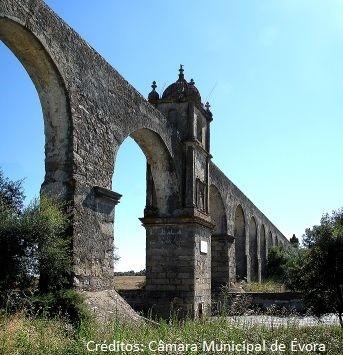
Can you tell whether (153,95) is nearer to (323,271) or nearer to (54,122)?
(54,122)

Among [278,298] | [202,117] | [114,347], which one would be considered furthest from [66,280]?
[278,298]

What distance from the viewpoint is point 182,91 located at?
1485 cm

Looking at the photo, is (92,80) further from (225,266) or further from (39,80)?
(225,266)

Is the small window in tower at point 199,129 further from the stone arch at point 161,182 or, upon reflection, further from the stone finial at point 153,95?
the stone arch at point 161,182

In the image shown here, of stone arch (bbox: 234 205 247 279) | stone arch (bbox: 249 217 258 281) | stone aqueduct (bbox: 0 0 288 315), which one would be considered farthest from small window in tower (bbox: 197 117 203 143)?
stone arch (bbox: 249 217 258 281)

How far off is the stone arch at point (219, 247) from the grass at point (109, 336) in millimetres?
11146

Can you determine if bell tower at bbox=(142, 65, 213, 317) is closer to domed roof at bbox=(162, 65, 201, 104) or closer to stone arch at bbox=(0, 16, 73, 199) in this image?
domed roof at bbox=(162, 65, 201, 104)

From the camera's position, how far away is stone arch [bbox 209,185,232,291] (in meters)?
19.9

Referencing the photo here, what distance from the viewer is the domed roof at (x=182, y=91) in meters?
14.8

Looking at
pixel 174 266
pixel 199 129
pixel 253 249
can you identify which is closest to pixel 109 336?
pixel 174 266

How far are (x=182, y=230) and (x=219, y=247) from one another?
20.4 feet

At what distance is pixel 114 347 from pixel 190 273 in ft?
27.4

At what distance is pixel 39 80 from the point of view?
27.3ft

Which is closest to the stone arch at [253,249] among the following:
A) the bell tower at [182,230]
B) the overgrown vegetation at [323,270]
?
the bell tower at [182,230]
